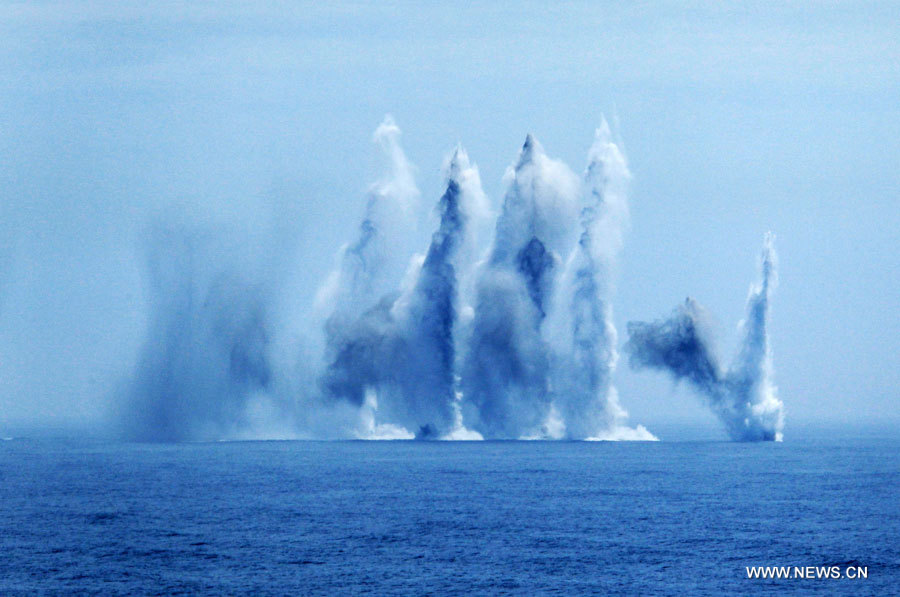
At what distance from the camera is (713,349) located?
122625 millimetres

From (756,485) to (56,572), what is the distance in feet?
176

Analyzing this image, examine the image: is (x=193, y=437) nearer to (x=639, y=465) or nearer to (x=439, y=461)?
(x=439, y=461)

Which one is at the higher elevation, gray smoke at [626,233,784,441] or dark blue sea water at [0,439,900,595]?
gray smoke at [626,233,784,441]

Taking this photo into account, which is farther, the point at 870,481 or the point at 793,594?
the point at 870,481

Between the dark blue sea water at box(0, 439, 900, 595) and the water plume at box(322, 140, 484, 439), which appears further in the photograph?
the water plume at box(322, 140, 484, 439)

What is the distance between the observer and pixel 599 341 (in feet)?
406

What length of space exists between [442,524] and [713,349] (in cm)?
5309

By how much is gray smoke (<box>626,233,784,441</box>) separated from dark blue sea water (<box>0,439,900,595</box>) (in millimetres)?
6677

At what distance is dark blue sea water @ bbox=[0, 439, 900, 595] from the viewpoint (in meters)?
60.8

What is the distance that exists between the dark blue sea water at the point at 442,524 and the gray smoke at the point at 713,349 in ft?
21.9

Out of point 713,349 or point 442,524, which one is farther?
point 713,349

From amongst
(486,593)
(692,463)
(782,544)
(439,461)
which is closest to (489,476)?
(439,461)

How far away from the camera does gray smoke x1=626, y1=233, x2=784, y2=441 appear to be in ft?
399

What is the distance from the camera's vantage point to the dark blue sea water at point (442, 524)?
200ft
